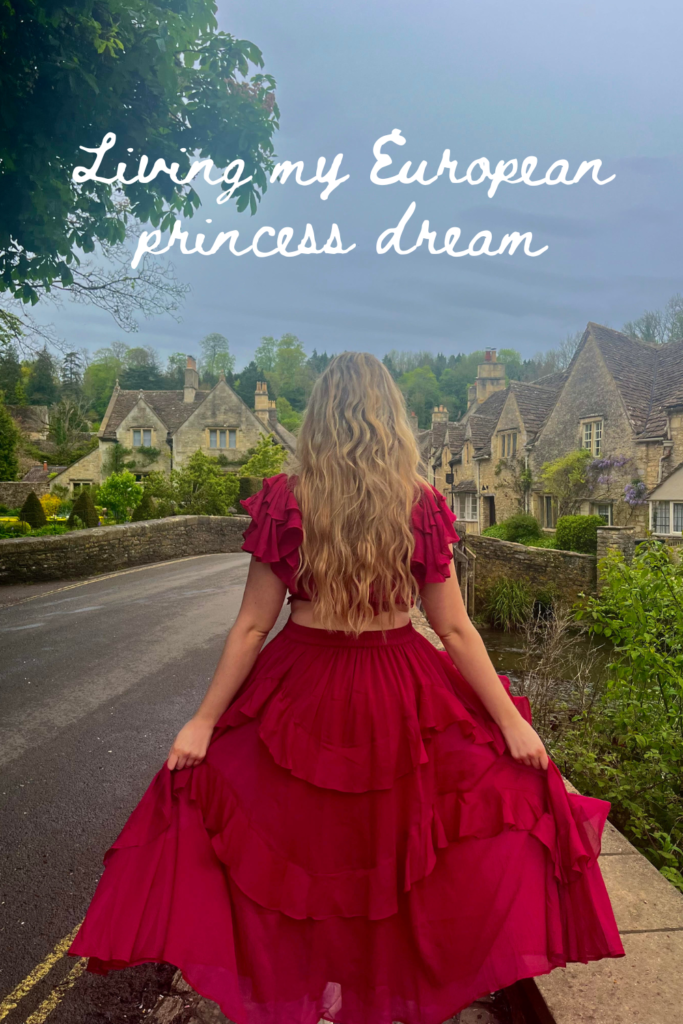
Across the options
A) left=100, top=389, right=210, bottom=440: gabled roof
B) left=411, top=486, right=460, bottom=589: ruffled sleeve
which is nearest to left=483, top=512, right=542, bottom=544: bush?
left=100, top=389, right=210, bottom=440: gabled roof

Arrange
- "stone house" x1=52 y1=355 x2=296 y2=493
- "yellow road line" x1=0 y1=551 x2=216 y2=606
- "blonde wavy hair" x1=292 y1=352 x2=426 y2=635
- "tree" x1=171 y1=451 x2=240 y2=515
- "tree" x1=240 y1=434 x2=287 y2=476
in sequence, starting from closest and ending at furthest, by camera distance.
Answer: "blonde wavy hair" x1=292 y1=352 x2=426 y2=635, "yellow road line" x1=0 y1=551 x2=216 y2=606, "tree" x1=171 y1=451 x2=240 y2=515, "tree" x1=240 y1=434 x2=287 y2=476, "stone house" x1=52 y1=355 x2=296 y2=493

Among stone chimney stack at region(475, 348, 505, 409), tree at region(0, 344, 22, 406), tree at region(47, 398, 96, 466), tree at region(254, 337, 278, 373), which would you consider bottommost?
tree at region(47, 398, 96, 466)

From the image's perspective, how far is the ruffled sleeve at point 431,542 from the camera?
2.10 meters

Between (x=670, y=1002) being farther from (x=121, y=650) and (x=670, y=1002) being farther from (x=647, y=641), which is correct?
(x=121, y=650)

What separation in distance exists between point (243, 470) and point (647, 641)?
31.8 m

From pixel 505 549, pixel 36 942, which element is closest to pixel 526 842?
pixel 36 942

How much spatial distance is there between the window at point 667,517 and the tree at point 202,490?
1821 cm

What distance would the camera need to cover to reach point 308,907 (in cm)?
184

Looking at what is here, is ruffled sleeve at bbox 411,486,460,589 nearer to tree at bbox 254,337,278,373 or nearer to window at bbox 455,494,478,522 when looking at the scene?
window at bbox 455,494,478,522

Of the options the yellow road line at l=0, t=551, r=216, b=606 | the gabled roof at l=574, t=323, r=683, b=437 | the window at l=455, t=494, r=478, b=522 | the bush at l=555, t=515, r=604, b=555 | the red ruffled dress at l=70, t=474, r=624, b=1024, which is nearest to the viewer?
the red ruffled dress at l=70, t=474, r=624, b=1024

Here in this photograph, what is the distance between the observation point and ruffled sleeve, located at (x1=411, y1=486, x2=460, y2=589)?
6.88ft

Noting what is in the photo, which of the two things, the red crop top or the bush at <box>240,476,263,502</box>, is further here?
the bush at <box>240,476,263,502</box>

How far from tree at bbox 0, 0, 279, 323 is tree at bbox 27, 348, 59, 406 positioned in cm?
5751

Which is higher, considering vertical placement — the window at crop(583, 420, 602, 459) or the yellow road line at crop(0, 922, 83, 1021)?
the window at crop(583, 420, 602, 459)
